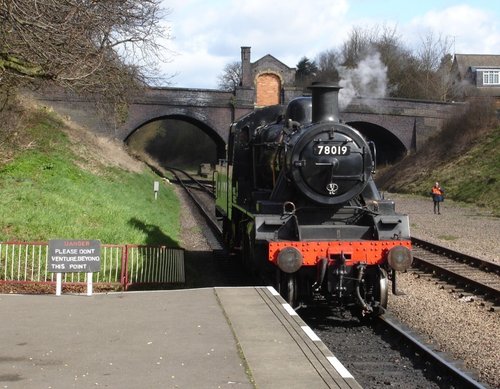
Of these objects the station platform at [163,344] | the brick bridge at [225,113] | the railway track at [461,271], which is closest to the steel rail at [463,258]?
the railway track at [461,271]

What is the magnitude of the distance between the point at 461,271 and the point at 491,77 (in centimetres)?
7007

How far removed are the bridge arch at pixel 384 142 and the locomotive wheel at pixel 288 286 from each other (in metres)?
41.1

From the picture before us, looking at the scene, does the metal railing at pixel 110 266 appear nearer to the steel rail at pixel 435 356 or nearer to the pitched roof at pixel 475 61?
the steel rail at pixel 435 356

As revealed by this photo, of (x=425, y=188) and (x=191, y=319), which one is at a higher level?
(x=425, y=188)

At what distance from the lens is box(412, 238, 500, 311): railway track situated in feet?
37.6

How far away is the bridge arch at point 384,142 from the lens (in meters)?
50.9

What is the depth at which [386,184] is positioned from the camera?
44562 millimetres

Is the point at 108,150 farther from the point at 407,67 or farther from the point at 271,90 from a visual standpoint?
the point at 407,67

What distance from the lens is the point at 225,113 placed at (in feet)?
156

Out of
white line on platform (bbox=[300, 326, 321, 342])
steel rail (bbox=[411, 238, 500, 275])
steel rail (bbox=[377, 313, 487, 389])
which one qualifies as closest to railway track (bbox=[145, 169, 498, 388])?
steel rail (bbox=[377, 313, 487, 389])

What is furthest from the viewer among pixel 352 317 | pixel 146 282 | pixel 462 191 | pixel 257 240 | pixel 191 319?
pixel 462 191

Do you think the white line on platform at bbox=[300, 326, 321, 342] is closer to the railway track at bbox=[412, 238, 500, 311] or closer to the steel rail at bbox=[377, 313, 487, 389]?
the steel rail at bbox=[377, 313, 487, 389]

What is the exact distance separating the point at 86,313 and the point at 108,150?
2641 centimetres

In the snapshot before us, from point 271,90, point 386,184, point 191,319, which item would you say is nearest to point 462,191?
point 386,184
